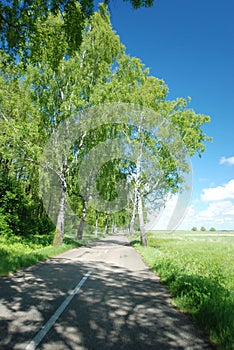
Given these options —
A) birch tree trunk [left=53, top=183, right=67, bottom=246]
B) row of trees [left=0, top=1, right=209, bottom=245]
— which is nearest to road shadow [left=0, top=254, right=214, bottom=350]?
birch tree trunk [left=53, top=183, right=67, bottom=246]

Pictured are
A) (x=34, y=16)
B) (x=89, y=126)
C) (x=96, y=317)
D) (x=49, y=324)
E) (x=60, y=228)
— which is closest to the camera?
(x=49, y=324)

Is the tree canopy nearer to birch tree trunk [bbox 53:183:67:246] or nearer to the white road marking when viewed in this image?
the white road marking

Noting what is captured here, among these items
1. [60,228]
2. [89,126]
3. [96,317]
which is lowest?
[96,317]

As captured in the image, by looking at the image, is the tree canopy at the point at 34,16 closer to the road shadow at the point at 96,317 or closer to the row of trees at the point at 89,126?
the road shadow at the point at 96,317

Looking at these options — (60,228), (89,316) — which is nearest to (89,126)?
(60,228)

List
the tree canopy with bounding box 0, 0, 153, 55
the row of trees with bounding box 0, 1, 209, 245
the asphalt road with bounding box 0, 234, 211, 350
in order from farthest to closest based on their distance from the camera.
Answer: the row of trees with bounding box 0, 1, 209, 245
the tree canopy with bounding box 0, 0, 153, 55
the asphalt road with bounding box 0, 234, 211, 350

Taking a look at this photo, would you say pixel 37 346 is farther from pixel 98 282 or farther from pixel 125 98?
pixel 125 98

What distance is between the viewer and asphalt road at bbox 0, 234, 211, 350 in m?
4.03

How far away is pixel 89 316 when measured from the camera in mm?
5156

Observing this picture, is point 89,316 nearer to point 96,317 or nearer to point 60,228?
point 96,317

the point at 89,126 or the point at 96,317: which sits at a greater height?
the point at 89,126

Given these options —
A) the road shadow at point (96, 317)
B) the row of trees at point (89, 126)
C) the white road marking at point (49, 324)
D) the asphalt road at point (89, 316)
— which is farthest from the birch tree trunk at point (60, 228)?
the white road marking at point (49, 324)

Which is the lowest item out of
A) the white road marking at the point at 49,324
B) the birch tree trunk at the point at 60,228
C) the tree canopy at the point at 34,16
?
the white road marking at the point at 49,324

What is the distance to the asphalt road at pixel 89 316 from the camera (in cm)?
403
